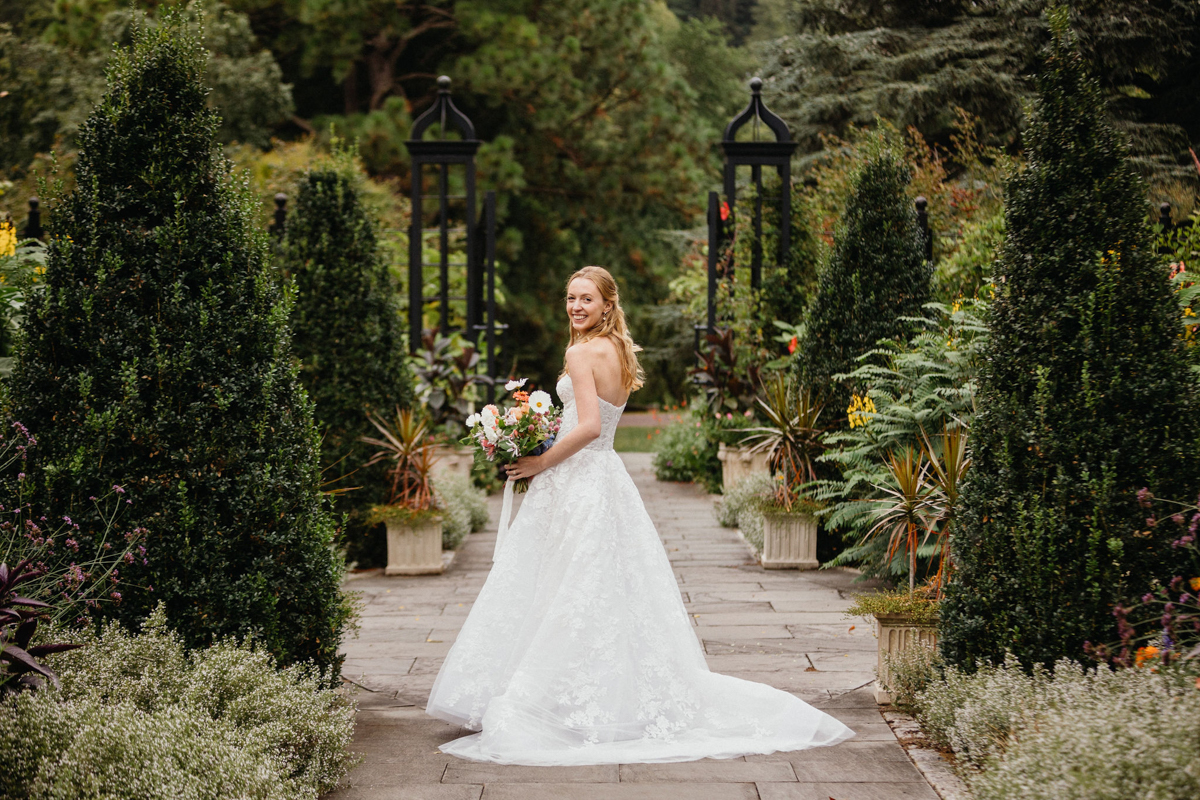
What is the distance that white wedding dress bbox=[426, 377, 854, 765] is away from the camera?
3727 millimetres

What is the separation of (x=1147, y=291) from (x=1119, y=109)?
48.6 feet

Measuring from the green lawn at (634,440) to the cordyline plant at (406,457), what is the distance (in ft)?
33.1

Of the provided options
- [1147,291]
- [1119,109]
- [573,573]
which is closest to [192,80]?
[573,573]

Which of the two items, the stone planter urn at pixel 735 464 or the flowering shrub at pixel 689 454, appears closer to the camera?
the stone planter urn at pixel 735 464

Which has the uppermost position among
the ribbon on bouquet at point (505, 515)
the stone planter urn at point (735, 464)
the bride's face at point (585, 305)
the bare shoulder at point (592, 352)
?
the bride's face at point (585, 305)

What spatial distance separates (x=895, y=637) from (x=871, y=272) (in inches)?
149

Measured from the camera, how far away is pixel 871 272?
7352 mm

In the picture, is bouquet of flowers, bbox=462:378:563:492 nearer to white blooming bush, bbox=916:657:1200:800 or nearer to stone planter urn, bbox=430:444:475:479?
white blooming bush, bbox=916:657:1200:800

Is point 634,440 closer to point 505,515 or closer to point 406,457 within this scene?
point 406,457

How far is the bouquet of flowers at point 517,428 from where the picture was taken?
4.02 m

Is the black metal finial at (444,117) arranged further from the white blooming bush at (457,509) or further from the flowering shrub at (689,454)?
the flowering shrub at (689,454)

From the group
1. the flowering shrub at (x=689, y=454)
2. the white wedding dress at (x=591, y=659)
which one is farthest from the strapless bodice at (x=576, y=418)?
the flowering shrub at (x=689, y=454)

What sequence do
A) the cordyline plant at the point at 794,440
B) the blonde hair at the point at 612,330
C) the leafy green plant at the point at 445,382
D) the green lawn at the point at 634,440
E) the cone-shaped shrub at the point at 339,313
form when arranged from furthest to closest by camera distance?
the green lawn at the point at 634,440 < the leafy green plant at the point at 445,382 < the cordyline plant at the point at 794,440 < the cone-shaped shrub at the point at 339,313 < the blonde hair at the point at 612,330

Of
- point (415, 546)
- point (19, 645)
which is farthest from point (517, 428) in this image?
point (415, 546)
